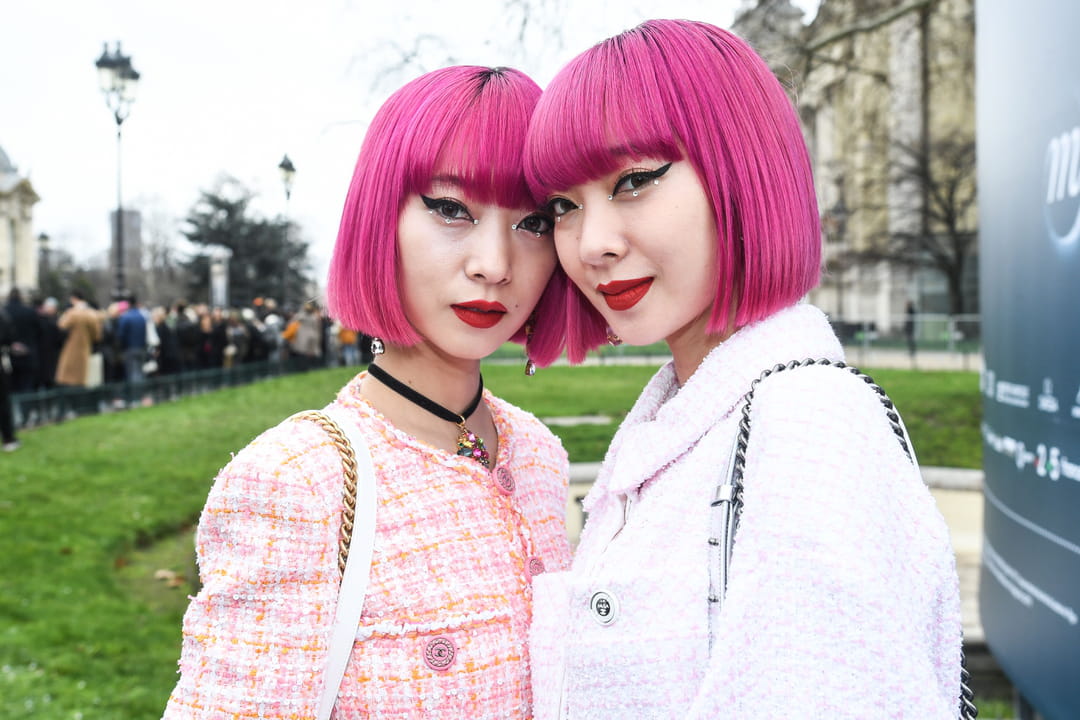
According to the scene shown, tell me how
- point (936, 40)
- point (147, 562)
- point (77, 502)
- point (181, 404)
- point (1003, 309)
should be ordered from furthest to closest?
1. point (181, 404)
2. point (936, 40)
3. point (77, 502)
4. point (147, 562)
5. point (1003, 309)

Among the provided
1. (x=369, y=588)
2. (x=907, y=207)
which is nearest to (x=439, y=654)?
(x=369, y=588)

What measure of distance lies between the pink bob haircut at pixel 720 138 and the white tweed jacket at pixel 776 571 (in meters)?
0.09

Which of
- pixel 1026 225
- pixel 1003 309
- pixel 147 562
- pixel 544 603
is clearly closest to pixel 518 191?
pixel 544 603

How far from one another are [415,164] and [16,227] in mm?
84644

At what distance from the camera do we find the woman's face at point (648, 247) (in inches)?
60.9

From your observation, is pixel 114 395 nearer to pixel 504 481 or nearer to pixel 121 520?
pixel 121 520

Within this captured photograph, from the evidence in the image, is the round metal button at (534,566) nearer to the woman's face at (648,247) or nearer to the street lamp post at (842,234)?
the woman's face at (648,247)

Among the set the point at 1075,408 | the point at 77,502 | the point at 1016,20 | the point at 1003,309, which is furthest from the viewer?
the point at 77,502

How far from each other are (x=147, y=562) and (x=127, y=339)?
11241 mm

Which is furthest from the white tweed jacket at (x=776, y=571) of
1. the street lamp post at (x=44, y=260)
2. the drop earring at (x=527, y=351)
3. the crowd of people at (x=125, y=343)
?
the street lamp post at (x=44, y=260)

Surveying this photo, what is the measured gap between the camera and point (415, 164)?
1.82m

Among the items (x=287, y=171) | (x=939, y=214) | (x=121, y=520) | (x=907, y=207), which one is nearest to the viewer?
(x=121, y=520)

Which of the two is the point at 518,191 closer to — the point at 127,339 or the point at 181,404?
the point at 181,404

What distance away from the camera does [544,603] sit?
68.8 inches
